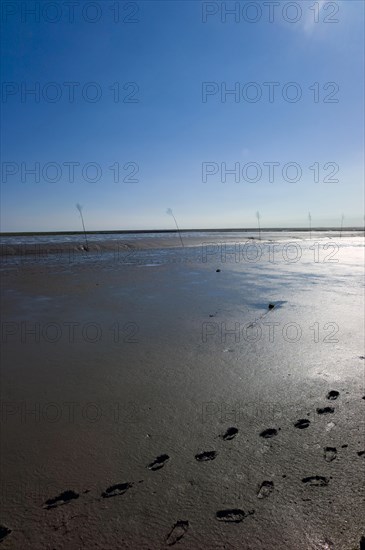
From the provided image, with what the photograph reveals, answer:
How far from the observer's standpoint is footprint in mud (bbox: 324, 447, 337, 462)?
2.92 meters

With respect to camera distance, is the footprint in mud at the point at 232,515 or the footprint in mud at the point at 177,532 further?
the footprint in mud at the point at 232,515

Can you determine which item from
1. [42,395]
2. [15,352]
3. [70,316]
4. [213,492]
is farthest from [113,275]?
[213,492]

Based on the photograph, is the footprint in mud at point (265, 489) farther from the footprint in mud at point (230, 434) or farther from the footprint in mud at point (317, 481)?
the footprint in mud at point (230, 434)

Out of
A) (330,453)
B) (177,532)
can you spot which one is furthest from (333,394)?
(177,532)

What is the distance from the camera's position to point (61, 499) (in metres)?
2.60

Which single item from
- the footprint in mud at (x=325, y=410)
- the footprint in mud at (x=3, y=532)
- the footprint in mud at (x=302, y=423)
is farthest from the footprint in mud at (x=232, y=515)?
the footprint in mud at (x=325, y=410)

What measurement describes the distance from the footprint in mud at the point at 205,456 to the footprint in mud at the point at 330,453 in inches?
37.7

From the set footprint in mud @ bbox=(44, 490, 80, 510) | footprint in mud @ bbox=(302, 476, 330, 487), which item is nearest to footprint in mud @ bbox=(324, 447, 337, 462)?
footprint in mud @ bbox=(302, 476, 330, 487)

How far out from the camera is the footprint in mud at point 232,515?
2367 mm

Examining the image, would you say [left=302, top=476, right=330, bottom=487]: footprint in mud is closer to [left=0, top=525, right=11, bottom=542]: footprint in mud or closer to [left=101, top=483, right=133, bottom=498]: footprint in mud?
[left=101, top=483, right=133, bottom=498]: footprint in mud

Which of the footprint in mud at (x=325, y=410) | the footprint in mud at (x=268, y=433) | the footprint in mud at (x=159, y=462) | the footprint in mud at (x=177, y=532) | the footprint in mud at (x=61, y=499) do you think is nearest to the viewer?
the footprint in mud at (x=177, y=532)

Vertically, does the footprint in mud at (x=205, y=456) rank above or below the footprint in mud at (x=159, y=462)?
below

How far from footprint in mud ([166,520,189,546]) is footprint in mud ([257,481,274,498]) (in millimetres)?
596

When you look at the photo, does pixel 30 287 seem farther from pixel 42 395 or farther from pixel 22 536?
pixel 22 536
